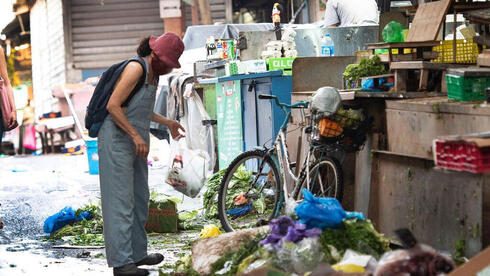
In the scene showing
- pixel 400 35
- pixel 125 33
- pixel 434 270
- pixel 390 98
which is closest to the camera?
pixel 434 270

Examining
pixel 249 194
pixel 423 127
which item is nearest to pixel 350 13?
pixel 249 194

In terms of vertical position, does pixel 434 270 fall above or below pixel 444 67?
below

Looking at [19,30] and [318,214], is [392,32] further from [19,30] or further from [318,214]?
[19,30]

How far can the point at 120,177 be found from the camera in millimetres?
6609

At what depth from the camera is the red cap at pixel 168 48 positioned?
260 inches

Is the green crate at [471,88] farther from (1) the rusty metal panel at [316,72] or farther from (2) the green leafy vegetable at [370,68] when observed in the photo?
(1) the rusty metal panel at [316,72]

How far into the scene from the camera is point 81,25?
2575 cm

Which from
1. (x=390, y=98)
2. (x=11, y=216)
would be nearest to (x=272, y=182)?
(x=390, y=98)

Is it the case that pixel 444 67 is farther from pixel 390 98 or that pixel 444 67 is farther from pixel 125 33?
pixel 125 33

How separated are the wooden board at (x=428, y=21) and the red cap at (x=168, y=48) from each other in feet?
6.94

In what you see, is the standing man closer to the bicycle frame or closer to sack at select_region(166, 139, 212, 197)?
sack at select_region(166, 139, 212, 197)

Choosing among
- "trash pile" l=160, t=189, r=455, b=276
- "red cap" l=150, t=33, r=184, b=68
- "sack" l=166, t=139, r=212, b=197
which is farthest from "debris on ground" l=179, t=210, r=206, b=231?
"trash pile" l=160, t=189, r=455, b=276

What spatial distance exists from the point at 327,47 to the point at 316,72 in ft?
5.35

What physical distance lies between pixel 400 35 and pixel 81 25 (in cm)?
1938
